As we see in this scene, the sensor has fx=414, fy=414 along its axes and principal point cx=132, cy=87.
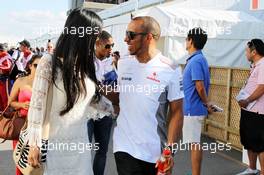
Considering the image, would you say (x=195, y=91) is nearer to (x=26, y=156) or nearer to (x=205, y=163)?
(x=205, y=163)

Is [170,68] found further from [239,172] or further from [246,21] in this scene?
[246,21]

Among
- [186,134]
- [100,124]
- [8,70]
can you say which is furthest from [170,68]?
[8,70]

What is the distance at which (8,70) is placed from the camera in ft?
19.4

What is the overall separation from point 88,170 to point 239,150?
16.6 feet

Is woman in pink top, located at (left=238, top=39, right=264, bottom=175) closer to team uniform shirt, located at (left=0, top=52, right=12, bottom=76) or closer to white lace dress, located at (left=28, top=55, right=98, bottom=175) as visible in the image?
white lace dress, located at (left=28, top=55, right=98, bottom=175)

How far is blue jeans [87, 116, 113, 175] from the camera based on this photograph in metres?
4.29

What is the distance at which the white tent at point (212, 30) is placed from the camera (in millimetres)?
11383

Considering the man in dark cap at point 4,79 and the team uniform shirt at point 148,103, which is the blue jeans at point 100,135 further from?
the man in dark cap at point 4,79

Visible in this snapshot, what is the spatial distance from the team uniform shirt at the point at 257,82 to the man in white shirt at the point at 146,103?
2.48 metres

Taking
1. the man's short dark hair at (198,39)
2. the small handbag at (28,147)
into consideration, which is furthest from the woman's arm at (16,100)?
the man's short dark hair at (198,39)

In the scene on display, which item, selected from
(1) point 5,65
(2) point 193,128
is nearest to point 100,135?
(2) point 193,128

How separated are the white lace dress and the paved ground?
10.1ft

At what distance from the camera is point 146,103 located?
2.96 m

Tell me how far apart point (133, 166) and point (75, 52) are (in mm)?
951
